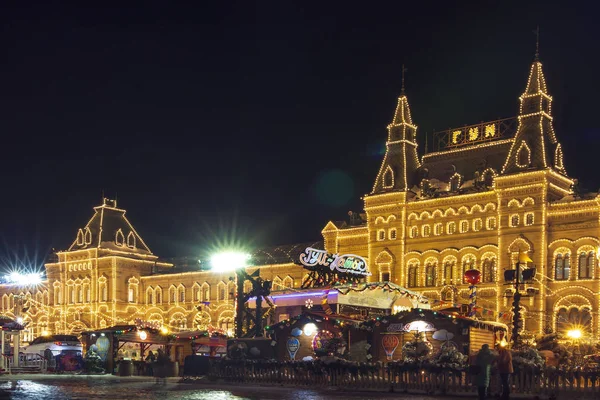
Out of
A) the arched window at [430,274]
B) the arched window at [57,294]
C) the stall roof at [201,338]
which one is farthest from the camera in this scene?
the arched window at [57,294]

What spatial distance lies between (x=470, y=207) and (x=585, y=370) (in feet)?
123

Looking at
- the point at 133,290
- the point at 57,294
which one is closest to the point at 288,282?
the point at 133,290

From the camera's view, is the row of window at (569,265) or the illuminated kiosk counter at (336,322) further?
the row of window at (569,265)

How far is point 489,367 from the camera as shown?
23.0 metres

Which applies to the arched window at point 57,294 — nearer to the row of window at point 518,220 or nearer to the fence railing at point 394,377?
the row of window at point 518,220

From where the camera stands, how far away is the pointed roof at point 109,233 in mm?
88562

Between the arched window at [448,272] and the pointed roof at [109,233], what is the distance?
40.1 metres

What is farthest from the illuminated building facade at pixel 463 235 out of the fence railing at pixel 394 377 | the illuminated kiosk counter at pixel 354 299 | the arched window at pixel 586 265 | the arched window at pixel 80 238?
the fence railing at pixel 394 377

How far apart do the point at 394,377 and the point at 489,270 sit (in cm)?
3376

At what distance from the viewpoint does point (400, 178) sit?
67.0 m

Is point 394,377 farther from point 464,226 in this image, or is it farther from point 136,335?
point 464,226

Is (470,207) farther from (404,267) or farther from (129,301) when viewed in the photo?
(129,301)

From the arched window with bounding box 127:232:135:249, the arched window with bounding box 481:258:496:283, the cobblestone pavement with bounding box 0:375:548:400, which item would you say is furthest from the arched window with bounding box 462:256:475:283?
the arched window with bounding box 127:232:135:249

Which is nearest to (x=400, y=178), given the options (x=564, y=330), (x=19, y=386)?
(x=564, y=330)
